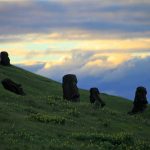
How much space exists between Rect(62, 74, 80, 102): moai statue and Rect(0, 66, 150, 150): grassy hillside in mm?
14179

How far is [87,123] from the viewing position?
141 feet

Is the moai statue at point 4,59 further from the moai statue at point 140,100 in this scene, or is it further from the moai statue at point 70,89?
the moai statue at point 140,100

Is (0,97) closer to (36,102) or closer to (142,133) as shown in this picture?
(36,102)

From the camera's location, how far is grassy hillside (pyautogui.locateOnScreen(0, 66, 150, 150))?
3123 cm

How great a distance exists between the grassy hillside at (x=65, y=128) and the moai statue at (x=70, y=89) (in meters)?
14.2

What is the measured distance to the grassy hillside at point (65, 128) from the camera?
102 ft

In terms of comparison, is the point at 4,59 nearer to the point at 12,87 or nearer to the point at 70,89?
the point at 70,89

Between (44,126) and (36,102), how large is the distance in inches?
528

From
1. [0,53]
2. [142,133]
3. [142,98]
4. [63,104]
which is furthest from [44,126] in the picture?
[0,53]

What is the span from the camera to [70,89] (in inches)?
2699

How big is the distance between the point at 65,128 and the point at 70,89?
30.8 meters

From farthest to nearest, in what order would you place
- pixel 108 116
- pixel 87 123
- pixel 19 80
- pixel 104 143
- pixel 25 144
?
pixel 19 80 < pixel 108 116 < pixel 87 123 < pixel 104 143 < pixel 25 144

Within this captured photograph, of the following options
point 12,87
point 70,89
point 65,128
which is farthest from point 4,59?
point 65,128

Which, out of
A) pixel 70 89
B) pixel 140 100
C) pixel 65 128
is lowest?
pixel 65 128
